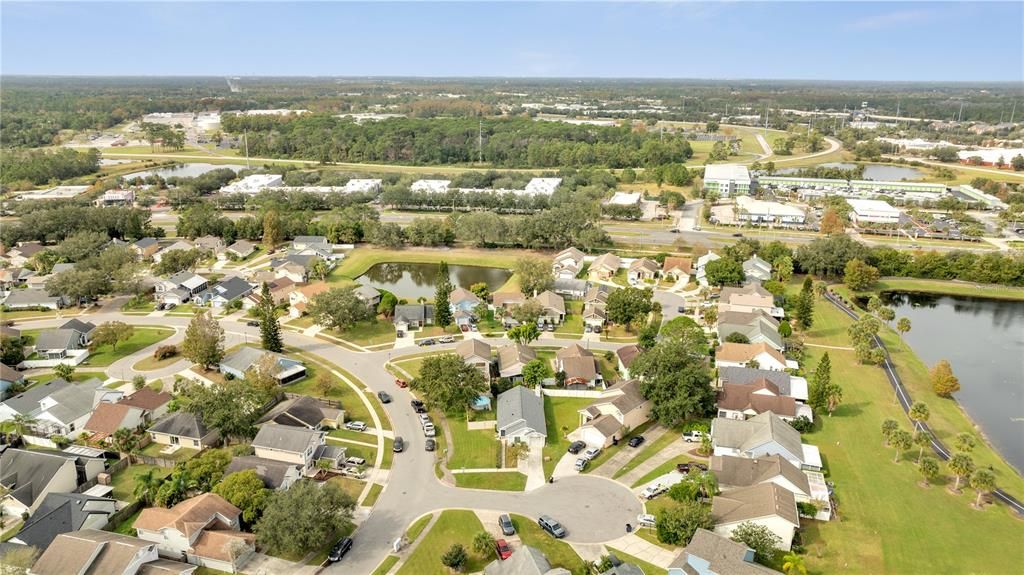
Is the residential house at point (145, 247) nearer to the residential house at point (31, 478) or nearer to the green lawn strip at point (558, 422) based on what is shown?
the residential house at point (31, 478)

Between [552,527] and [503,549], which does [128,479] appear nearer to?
[503,549]

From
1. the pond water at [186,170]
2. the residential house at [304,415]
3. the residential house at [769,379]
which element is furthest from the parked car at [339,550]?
the pond water at [186,170]

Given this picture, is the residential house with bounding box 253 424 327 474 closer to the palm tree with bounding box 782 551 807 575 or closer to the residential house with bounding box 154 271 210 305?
the palm tree with bounding box 782 551 807 575

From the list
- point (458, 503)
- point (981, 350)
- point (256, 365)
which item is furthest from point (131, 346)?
point (981, 350)

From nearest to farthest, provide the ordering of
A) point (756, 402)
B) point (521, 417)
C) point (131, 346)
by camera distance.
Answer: point (521, 417) → point (756, 402) → point (131, 346)

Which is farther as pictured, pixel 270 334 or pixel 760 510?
pixel 270 334

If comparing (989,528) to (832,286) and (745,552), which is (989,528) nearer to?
(745,552)
